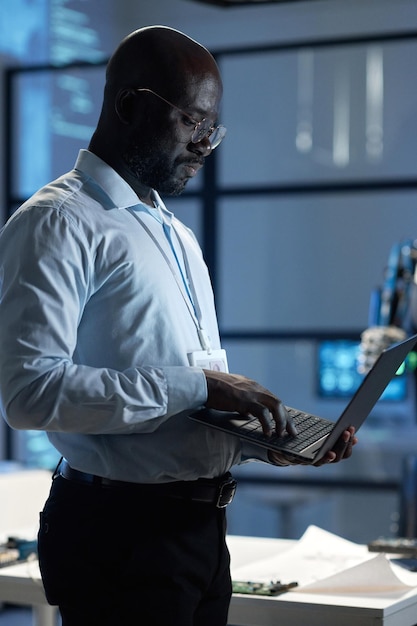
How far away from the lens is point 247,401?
4.93 feet

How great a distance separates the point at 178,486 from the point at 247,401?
0.21 metres

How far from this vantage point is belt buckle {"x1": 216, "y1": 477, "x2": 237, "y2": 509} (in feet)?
5.45

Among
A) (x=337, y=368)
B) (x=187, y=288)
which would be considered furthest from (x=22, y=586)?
(x=337, y=368)

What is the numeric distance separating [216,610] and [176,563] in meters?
0.14

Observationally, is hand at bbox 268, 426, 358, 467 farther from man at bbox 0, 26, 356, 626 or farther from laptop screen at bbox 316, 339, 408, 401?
laptop screen at bbox 316, 339, 408, 401

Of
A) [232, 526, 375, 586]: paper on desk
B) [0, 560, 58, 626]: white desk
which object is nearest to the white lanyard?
[232, 526, 375, 586]: paper on desk

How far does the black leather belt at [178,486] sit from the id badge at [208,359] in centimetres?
17

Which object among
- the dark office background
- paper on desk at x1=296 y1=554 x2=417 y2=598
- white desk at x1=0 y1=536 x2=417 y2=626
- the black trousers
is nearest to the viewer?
the black trousers

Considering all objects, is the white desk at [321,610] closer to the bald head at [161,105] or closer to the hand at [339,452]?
the hand at [339,452]

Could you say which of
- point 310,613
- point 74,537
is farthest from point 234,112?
point 74,537

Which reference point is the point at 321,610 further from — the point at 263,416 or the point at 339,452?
the point at 263,416

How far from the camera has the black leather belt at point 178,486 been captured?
5.23 feet

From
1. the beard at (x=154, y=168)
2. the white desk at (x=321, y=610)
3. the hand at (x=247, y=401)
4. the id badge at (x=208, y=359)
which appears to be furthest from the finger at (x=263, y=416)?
the white desk at (x=321, y=610)

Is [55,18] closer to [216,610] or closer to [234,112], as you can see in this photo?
[234,112]
